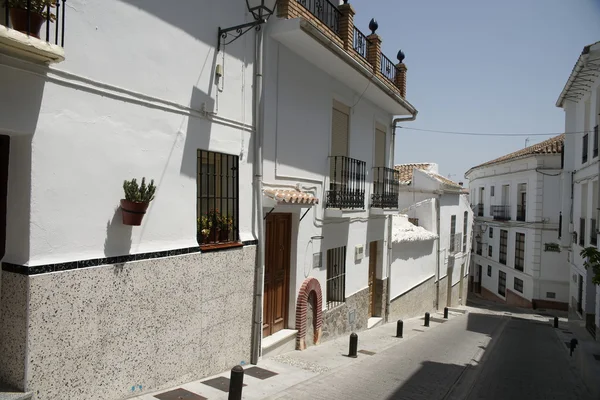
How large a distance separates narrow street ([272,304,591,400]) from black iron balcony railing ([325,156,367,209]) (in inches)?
122

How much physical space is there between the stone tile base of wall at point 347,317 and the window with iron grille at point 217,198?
3766 mm

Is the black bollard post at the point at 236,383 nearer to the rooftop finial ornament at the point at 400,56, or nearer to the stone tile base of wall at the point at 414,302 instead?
the stone tile base of wall at the point at 414,302

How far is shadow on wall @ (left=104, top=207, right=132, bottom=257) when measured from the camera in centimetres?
453

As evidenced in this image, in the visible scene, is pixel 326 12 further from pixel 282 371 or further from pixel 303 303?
pixel 282 371

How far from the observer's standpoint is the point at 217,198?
6289 millimetres

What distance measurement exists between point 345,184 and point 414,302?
845cm

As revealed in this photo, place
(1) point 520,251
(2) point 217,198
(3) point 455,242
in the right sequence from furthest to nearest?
(1) point 520,251 → (3) point 455,242 → (2) point 217,198

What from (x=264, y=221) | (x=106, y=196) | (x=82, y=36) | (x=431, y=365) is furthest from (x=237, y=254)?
(x=431, y=365)

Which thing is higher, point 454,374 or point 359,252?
point 359,252

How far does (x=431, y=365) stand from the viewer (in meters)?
8.50

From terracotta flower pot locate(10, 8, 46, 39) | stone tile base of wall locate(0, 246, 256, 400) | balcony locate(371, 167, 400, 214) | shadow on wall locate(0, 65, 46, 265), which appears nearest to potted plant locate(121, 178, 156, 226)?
stone tile base of wall locate(0, 246, 256, 400)

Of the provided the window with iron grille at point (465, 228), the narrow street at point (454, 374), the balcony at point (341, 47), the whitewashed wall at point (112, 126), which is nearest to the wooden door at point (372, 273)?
the narrow street at point (454, 374)

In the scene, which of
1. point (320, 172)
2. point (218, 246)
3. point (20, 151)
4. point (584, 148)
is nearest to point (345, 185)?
point (320, 172)

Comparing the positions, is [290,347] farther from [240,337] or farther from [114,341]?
[114,341]
